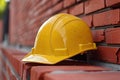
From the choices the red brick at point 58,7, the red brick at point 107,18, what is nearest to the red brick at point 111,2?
the red brick at point 107,18

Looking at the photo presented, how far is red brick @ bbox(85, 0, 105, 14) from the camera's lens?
1.33 meters

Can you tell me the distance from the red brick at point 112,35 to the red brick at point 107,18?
0.04 meters

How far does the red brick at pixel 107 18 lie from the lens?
119 cm

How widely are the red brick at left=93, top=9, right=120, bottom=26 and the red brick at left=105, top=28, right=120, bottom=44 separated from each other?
0.04 meters

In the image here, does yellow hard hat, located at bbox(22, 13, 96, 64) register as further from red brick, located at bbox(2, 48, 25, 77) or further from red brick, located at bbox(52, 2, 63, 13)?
red brick, located at bbox(52, 2, 63, 13)

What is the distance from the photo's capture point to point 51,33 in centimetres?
130

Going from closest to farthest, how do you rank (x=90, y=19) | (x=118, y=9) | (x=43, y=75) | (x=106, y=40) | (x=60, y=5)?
(x=43, y=75)
(x=118, y=9)
(x=106, y=40)
(x=90, y=19)
(x=60, y=5)

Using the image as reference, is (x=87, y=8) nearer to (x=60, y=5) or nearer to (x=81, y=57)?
(x=81, y=57)

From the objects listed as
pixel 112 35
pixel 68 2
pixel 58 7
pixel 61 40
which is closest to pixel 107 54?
pixel 112 35

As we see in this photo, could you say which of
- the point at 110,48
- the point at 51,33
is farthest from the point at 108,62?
the point at 51,33

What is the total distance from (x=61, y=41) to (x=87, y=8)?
0.34 meters

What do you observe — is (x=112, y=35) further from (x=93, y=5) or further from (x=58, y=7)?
(x=58, y=7)

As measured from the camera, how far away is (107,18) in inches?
50.1

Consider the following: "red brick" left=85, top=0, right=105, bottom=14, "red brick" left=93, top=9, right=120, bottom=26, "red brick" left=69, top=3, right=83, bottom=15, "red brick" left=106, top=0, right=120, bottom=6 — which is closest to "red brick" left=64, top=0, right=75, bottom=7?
"red brick" left=69, top=3, right=83, bottom=15
